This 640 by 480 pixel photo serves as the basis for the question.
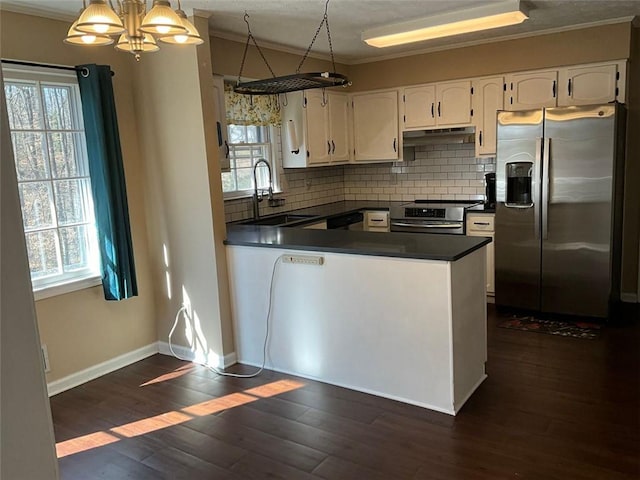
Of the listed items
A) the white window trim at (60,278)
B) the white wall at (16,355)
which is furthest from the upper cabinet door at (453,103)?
the white wall at (16,355)

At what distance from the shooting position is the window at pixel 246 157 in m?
4.80

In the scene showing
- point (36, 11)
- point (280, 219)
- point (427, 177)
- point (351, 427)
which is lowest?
point (351, 427)

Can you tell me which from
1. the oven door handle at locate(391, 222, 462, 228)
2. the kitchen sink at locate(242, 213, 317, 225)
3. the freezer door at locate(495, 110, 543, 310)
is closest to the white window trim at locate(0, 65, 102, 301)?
the kitchen sink at locate(242, 213, 317, 225)

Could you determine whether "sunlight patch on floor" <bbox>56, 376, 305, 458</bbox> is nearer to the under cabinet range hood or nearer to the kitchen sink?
the kitchen sink

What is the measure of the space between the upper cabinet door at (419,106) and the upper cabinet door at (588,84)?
3.87ft

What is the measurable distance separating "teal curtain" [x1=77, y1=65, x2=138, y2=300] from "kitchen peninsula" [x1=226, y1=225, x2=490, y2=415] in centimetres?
Result: 73

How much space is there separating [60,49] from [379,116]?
10.4 ft

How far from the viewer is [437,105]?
5258 mm

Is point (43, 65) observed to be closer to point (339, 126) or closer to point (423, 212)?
point (339, 126)

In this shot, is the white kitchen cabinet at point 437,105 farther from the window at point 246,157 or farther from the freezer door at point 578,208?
the window at point 246,157

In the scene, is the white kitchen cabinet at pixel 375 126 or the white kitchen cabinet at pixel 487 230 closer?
the white kitchen cabinet at pixel 487 230

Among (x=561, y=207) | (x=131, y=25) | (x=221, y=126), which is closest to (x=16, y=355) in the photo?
(x=131, y=25)

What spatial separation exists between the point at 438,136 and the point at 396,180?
Result: 0.82m

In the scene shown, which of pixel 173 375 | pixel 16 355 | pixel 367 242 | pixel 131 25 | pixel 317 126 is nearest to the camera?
pixel 16 355
